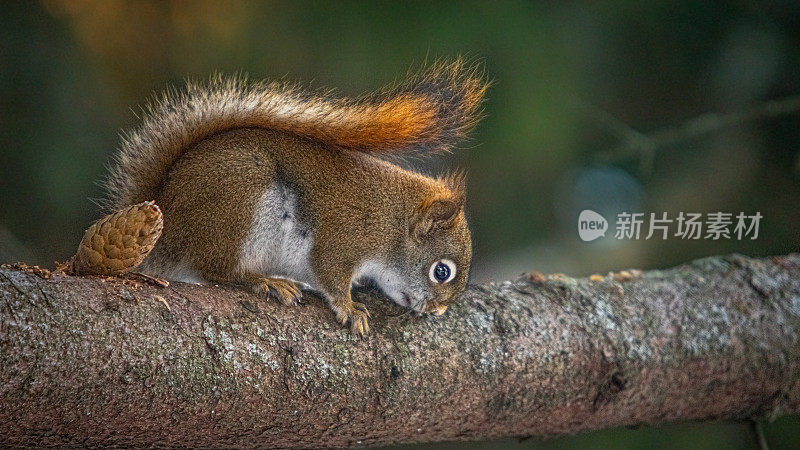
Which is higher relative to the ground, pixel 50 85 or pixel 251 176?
pixel 50 85

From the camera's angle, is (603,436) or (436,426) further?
(603,436)

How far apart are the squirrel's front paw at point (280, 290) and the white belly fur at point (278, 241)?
0.08m

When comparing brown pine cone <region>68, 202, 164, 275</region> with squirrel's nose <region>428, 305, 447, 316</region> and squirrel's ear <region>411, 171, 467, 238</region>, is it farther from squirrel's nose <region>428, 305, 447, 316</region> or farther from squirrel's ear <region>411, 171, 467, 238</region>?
squirrel's ear <region>411, 171, 467, 238</region>

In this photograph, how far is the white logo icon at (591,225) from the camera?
10.1ft

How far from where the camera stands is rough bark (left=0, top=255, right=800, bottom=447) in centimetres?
131

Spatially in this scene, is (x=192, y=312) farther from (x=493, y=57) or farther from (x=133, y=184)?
(x=493, y=57)

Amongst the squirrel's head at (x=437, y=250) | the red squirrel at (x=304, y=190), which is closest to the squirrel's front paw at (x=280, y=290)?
the red squirrel at (x=304, y=190)

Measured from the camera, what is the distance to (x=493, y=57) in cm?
319

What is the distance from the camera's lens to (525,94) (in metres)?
3.19

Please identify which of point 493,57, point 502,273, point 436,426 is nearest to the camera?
point 436,426

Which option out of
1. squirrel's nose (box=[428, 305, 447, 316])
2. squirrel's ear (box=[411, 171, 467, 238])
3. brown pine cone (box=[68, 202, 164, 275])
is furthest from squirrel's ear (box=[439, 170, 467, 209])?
brown pine cone (box=[68, 202, 164, 275])

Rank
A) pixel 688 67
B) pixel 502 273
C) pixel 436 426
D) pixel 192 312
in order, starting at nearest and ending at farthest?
pixel 192 312, pixel 436 426, pixel 502 273, pixel 688 67

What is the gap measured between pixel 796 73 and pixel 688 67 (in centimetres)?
43

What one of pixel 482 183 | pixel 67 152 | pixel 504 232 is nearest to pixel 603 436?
pixel 504 232
